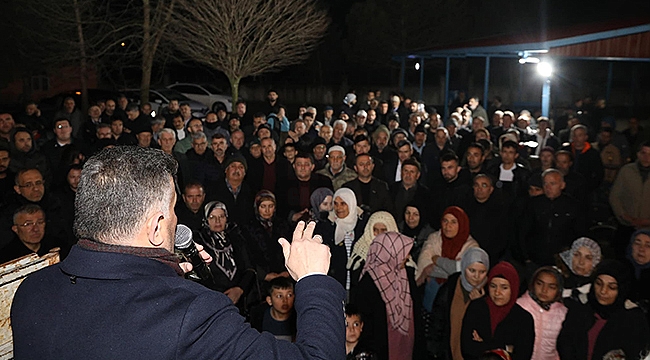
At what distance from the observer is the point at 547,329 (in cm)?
442

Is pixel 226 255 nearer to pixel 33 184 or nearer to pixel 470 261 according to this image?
pixel 33 184

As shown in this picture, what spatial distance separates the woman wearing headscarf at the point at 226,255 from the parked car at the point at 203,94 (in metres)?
16.5

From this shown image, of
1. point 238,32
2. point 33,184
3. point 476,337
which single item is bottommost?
point 476,337

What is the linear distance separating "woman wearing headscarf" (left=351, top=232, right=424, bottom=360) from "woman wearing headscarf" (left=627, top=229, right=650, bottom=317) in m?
1.79

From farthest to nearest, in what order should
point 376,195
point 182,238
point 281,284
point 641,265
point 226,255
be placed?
1. point 376,195
2. point 226,255
3. point 641,265
4. point 281,284
5. point 182,238

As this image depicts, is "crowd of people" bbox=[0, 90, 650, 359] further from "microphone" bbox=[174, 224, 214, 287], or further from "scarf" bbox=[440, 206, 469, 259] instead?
"microphone" bbox=[174, 224, 214, 287]


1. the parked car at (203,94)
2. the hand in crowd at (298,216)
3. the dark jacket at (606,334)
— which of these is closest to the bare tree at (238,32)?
the parked car at (203,94)

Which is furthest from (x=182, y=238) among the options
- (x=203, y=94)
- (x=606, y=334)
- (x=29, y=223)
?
(x=203, y=94)

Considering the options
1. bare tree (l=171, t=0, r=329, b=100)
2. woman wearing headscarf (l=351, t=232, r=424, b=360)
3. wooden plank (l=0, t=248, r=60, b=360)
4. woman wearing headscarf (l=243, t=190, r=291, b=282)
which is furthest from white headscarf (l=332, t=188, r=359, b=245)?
bare tree (l=171, t=0, r=329, b=100)

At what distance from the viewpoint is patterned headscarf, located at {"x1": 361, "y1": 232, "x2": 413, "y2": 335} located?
499cm

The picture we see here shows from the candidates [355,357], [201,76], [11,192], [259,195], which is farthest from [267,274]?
[201,76]

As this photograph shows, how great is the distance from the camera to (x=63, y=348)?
157 centimetres

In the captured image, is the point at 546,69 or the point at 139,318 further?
the point at 546,69

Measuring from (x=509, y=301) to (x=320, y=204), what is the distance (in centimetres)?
228
